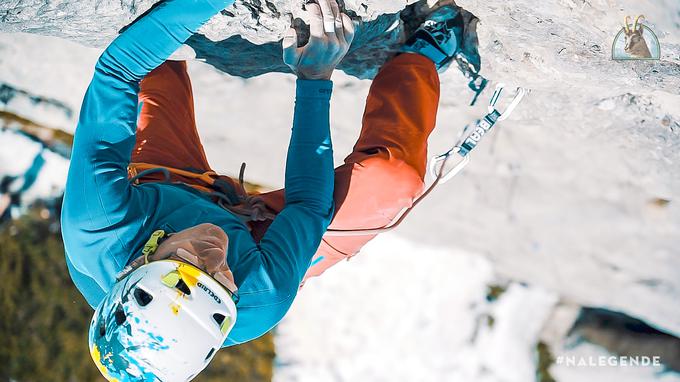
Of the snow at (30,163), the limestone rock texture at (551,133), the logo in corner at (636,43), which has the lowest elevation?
the snow at (30,163)

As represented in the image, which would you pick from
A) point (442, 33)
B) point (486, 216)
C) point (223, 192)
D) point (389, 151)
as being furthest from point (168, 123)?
point (486, 216)

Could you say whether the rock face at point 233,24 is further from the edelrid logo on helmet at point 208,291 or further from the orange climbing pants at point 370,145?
the edelrid logo on helmet at point 208,291

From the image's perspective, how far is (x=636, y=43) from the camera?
102cm

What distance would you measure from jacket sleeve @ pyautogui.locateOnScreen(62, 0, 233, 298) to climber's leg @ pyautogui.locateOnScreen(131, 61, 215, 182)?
28cm

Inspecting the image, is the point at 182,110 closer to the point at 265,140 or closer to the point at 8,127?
the point at 265,140

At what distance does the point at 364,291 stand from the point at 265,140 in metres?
0.99

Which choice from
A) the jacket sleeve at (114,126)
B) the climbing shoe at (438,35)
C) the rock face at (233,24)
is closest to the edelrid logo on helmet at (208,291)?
the jacket sleeve at (114,126)

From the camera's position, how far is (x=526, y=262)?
2.13 meters

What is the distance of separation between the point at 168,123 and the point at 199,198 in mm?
275

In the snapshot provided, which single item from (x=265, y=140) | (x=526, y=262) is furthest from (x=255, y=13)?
(x=526, y=262)

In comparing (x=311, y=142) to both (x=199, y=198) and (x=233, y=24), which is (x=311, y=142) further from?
(x=233, y=24)

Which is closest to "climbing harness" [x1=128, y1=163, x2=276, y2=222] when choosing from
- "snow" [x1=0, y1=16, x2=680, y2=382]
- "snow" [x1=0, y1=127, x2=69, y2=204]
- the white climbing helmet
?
the white climbing helmet

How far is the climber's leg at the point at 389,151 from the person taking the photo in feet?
3.54

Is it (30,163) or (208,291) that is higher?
(208,291)
